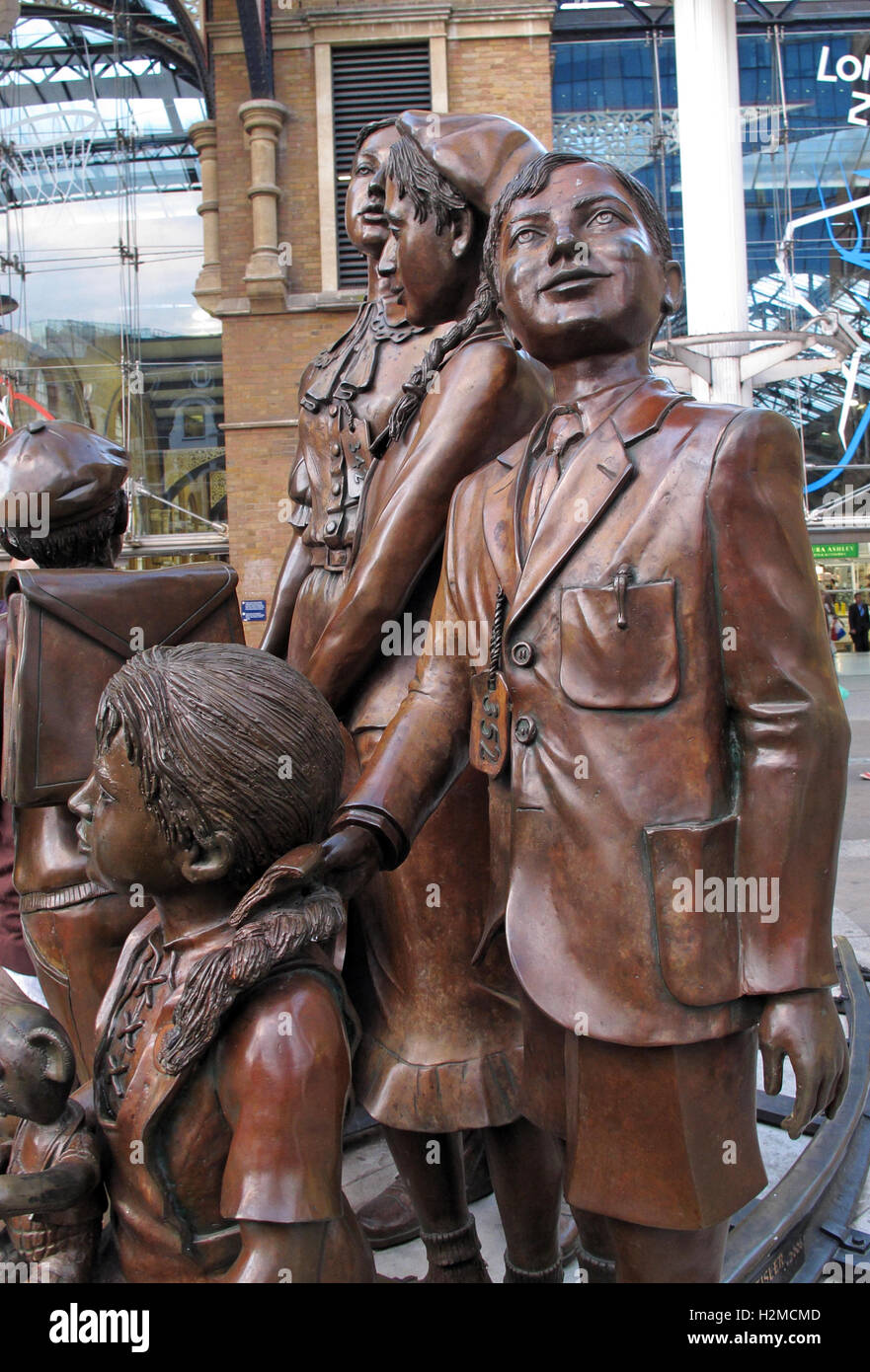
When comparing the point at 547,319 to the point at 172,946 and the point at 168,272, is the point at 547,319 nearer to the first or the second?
the point at 172,946

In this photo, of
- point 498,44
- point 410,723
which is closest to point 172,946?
point 410,723

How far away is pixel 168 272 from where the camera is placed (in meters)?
16.3

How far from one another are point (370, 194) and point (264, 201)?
1267 centimetres

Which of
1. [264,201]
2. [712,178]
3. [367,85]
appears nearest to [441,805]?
[712,178]

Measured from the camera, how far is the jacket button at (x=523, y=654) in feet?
5.50

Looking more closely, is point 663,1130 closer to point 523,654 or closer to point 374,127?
point 523,654

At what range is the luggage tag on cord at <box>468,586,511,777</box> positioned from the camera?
5.76 ft

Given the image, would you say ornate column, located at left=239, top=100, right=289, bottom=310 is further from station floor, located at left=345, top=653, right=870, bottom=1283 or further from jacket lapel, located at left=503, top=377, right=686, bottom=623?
jacket lapel, located at left=503, top=377, right=686, bottom=623

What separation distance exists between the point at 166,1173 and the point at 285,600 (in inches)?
56.0

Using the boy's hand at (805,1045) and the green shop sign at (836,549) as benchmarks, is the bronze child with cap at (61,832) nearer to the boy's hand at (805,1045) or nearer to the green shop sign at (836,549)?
the boy's hand at (805,1045)

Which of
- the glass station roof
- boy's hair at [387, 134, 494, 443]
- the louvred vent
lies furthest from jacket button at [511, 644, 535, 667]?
the glass station roof

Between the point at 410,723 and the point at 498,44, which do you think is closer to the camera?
the point at 410,723

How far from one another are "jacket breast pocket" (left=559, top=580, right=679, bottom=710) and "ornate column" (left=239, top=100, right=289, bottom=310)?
1328cm

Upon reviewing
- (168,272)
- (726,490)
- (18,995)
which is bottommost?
(18,995)
